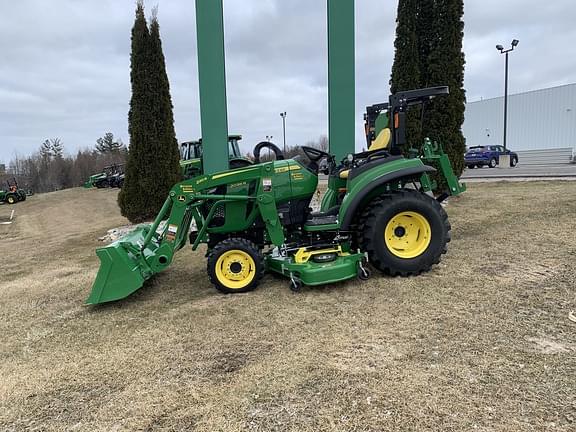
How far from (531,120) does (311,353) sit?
49.1 meters

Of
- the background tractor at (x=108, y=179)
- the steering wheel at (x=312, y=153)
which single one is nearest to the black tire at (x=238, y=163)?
the steering wheel at (x=312, y=153)

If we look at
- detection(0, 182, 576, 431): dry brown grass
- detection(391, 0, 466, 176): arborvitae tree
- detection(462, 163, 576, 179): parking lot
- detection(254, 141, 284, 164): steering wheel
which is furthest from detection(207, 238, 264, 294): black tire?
detection(462, 163, 576, 179): parking lot

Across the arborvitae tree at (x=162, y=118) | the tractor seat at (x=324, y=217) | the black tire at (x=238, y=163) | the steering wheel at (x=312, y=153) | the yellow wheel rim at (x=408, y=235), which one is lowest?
the yellow wheel rim at (x=408, y=235)

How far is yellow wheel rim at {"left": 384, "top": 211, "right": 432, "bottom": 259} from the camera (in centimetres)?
462

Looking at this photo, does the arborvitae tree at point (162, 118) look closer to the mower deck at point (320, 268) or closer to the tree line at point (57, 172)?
the mower deck at point (320, 268)

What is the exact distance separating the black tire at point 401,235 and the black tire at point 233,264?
1.18 metres

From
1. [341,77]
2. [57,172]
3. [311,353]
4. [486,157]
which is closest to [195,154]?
[341,77]

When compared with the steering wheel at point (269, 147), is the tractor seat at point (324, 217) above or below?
below

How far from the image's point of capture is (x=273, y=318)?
12.3 feet

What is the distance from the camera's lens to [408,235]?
472cm

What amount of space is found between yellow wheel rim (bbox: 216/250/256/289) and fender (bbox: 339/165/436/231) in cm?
107

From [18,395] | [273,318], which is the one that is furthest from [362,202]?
[18,395]

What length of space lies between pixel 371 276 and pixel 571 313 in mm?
1880

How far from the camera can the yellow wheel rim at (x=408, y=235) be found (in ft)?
15.2
